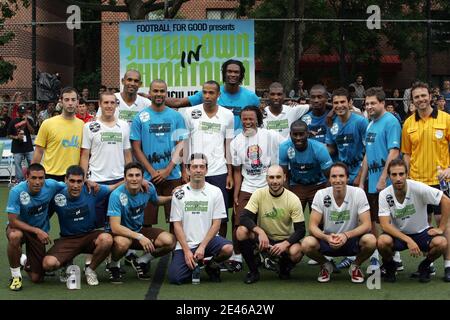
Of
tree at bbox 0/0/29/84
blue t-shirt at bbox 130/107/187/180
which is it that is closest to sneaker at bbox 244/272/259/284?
blue t-shirt at bbox 130/107/187/180

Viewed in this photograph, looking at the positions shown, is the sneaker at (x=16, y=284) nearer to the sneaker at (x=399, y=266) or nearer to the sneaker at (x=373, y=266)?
the sneaker at (x=373, y=266)

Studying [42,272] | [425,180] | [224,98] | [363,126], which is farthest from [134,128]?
[425,180]

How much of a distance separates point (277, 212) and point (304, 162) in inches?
33.0

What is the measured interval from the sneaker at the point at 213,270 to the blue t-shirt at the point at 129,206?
2.72 ft

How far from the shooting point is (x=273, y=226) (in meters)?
8.41

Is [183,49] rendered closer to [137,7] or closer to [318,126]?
[137,7]

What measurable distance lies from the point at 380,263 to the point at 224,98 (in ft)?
8.16

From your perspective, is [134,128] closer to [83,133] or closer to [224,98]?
[83,133]

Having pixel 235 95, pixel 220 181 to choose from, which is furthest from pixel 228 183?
pixel 235 95

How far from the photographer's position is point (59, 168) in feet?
29.5

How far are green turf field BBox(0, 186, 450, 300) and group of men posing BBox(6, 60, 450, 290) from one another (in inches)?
6.1

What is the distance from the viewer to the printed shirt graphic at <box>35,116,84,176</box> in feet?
29.2

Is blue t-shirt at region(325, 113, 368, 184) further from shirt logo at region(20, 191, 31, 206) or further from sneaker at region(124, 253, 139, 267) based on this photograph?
shirt logo at region(20, 191, 31, 206)

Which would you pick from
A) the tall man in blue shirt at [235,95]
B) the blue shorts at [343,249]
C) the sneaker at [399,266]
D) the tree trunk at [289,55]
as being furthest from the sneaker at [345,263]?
the tree trunk at [289,55]
